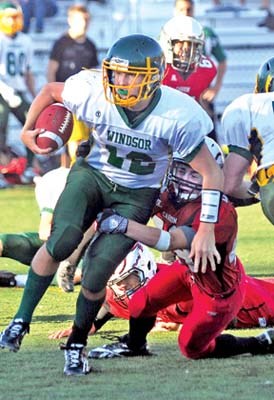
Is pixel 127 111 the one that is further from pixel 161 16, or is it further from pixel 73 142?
pixel 161 16

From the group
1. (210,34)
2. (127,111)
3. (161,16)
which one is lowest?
(161,16)

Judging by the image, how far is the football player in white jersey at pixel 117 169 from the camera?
4.64 m

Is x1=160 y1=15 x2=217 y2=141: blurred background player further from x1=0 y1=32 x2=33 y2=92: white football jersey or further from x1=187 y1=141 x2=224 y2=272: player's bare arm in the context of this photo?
x1=0 y1=32 x2=33 y2=92: white football jersey

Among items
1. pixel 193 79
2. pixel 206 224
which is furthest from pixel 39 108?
pixel 193 79

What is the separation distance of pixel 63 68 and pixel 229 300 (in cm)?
858

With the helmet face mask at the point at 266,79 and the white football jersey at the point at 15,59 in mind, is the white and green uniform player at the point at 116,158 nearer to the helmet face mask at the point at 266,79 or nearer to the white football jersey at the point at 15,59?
the helmet face mask at the point at 266,79

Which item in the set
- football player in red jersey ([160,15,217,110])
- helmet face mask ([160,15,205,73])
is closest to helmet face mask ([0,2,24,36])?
football player in red jersey ([160,15,217,110])

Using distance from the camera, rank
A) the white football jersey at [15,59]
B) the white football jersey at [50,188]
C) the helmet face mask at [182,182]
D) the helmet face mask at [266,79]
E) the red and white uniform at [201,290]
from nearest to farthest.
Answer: the red and white uniform at [201,290]
the helmet face mask at [182,182]
the helmet face mask at [266,79]
the white football jersey at [50,188]
the white football jersey at [15,59]

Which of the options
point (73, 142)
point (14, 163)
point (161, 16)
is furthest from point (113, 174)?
point (161, 16)

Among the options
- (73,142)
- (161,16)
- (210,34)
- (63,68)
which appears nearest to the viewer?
(73,142)

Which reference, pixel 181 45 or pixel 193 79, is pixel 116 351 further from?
pixel 193 79

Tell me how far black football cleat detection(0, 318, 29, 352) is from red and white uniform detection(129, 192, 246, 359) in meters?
0.51

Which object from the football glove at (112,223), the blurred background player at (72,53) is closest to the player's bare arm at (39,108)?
the football glove at (112,223)

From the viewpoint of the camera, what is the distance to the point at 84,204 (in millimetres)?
4695
